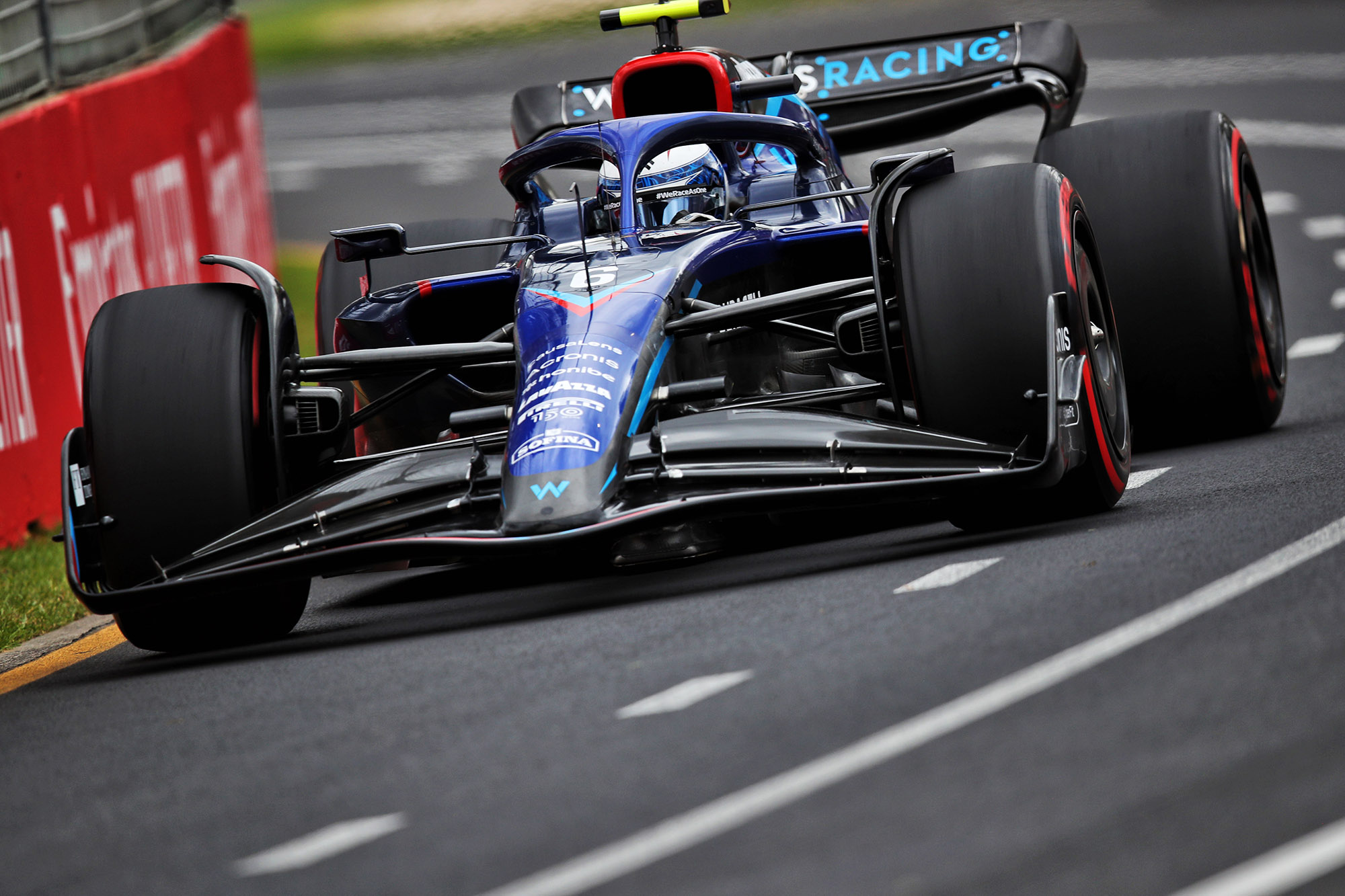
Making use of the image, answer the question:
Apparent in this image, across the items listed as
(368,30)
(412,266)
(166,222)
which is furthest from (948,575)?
(368,30)

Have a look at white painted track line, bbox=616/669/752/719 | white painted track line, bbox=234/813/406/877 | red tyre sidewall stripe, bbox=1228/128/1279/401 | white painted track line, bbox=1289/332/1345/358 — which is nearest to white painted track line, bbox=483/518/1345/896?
white painted track line, bbox=234/813/406/877

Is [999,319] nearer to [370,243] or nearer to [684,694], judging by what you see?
[684,694]

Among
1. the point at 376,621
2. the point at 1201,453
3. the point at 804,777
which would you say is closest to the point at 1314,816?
the point at 804,777

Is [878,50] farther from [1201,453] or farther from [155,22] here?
[155,22]

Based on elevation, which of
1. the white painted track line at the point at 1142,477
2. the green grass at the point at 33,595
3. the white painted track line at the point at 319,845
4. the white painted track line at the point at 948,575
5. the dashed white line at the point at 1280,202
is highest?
the white painted track line at the point at 319,845

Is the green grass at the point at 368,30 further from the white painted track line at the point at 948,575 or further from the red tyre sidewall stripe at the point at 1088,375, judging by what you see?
the white painted track line at the point at 948,575

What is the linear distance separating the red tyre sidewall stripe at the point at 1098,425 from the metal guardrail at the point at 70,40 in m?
6.10

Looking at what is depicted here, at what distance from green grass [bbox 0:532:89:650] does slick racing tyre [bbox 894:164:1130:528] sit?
11.1 ft

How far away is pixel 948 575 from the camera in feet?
16.7

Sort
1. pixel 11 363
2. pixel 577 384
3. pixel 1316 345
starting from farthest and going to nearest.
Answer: pixel 1316 345
pixel 11 363
pixel 577 384

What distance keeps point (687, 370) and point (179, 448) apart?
1.60 metres

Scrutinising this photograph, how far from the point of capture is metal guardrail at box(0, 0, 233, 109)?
973 centimetres

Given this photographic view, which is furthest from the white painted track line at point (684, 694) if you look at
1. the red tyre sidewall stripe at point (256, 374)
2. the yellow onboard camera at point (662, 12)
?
the yellow onboard camera at point (662, 12)

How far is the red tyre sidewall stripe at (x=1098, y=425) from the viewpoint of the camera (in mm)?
5656
